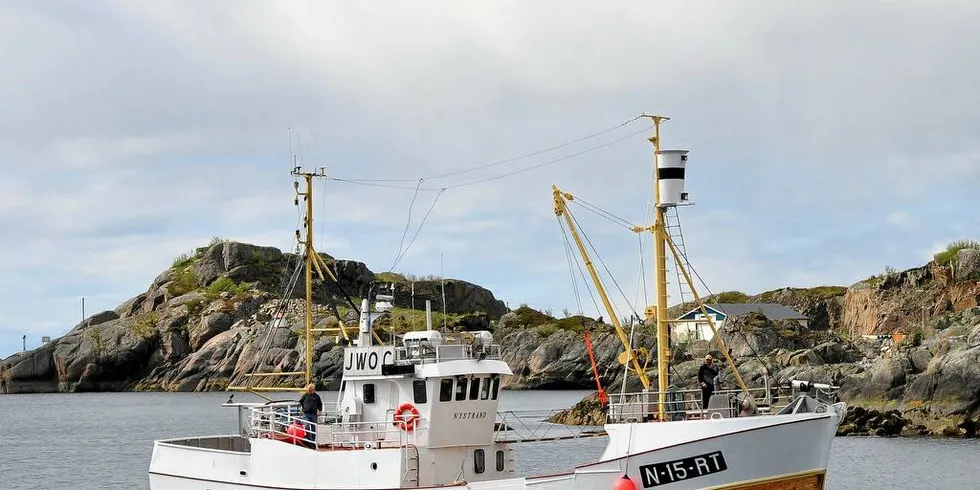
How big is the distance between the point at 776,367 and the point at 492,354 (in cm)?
4697

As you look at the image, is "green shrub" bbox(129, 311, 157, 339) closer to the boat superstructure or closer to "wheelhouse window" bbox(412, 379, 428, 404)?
"wheelhouse window" bbox(412, 379, 428, 404)

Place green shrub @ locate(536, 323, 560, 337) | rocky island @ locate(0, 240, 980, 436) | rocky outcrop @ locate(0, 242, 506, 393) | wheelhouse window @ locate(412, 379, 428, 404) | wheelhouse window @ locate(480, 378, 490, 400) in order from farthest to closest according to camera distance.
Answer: rocky outcrop @ locate(0, 242, 506, 393)
green shrub @ locate(536, 323, 560, 337)
rocky island @ locate(0, 240, 980, 436)
wheelhouse window @ locate(480, 378, 490, 400)
wheelhouse window @ locate(412, 379, 428, 404)

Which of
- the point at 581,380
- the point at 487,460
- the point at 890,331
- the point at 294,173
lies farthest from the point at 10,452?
the point at 890,331

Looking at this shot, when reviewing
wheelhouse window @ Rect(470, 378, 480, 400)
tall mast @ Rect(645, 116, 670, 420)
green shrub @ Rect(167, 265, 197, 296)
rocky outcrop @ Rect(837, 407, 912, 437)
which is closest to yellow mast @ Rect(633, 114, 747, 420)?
tall mast @ Rect(645, 116, 670, 420)

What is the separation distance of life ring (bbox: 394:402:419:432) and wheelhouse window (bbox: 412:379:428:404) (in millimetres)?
202

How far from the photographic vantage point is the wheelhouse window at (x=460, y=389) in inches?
1009

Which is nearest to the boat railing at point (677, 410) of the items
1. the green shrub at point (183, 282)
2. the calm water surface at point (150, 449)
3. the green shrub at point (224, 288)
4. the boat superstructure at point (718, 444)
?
the boat superstructure at point (718, 444)

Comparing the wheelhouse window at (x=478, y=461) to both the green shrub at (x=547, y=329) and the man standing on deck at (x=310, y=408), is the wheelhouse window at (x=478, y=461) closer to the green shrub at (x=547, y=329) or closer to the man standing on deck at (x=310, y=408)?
the man standing on deck at (x=310, y=408)

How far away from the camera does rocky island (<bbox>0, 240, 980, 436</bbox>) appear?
7212cm

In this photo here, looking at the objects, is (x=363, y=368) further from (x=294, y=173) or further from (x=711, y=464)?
(x=711, y=464)

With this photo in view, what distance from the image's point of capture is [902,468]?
43.2 metres

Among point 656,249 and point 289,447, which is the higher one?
point 656,249

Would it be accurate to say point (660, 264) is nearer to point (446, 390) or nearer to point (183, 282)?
point (446, 390)

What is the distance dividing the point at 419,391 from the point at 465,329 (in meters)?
82.7
